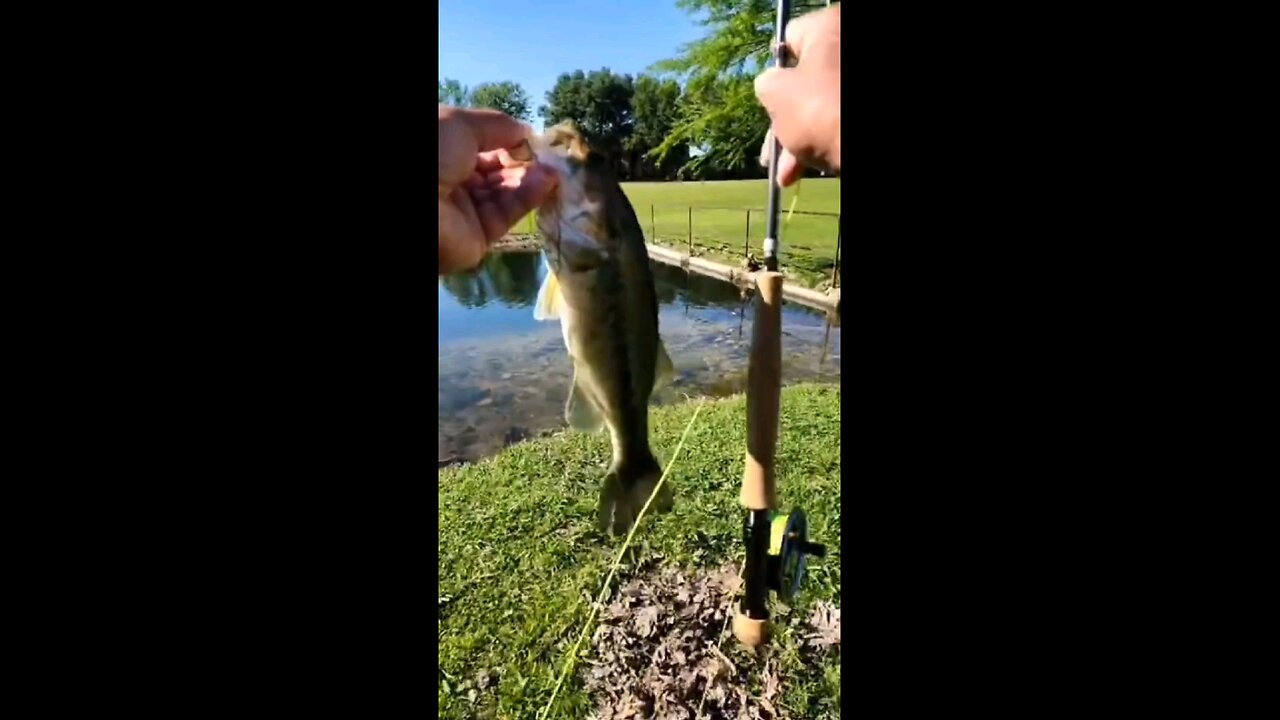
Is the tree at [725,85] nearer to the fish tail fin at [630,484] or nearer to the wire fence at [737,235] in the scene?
the wire fence at [737,235]

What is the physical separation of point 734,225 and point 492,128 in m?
8.66

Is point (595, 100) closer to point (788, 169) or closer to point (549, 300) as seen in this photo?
point (549, 300)

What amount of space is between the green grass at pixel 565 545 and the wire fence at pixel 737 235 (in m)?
3.65

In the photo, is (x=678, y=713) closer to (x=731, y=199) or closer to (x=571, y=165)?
(x=571, y=165)

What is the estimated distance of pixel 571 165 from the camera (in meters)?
1.63

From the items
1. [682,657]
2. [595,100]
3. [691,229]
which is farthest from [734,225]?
[682,657]

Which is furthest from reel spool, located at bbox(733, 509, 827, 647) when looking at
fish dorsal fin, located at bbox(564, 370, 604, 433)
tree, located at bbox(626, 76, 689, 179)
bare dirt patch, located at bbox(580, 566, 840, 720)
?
tree, located at bbox(626, 76, 689, 179)

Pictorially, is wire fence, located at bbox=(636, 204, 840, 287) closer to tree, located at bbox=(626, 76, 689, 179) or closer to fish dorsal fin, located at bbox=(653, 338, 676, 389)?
tree, located at bbox=(626, 76, 689, 179)

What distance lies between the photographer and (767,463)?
1.62 meters

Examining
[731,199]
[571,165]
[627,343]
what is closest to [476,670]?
[627,343]

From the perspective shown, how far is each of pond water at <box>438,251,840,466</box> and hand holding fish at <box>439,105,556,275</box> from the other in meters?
4.38

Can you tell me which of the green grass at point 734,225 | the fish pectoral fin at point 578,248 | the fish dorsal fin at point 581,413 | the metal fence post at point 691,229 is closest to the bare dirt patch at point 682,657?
the fish dorsal fin at point 581,413

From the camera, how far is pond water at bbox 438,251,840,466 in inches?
260
